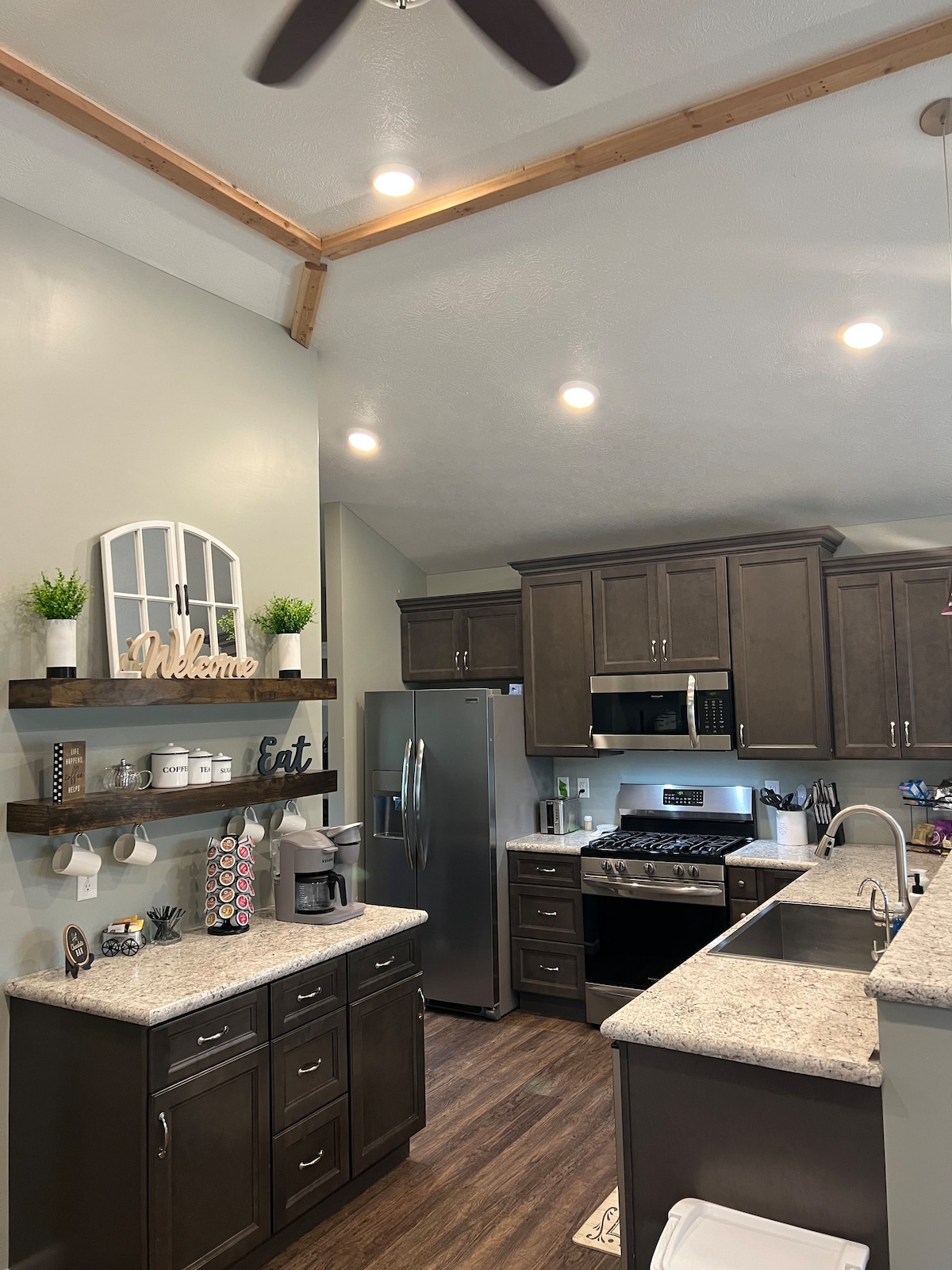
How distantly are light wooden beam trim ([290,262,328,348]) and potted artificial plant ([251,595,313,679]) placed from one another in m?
1.14

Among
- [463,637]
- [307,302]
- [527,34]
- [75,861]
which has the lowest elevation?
[75,861]

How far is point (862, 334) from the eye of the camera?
11.6 feet

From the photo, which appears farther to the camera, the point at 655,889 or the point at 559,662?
the point at 559,662

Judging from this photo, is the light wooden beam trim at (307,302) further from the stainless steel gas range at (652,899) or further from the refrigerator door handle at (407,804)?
the stainless steel gas range at (652,899)

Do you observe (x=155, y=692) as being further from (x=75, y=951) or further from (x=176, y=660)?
(x=75, y=951)

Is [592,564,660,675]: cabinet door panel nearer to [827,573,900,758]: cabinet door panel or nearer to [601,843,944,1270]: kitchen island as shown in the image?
[827,573,900,758]: cabinet door panel

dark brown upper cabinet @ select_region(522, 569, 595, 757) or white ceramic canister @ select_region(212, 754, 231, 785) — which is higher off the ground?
dark brown upper cabinet @ select_region(522, 569, 595, 757)

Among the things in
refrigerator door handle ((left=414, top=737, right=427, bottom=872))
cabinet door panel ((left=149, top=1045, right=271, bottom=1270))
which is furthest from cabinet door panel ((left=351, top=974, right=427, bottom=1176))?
refrigerator door handle ((left=414, top=737, right=427, bottom=872))

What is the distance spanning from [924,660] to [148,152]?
147 inches

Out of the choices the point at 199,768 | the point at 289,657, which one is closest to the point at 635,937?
the point at 289,657

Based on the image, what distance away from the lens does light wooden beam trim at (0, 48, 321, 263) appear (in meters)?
2.48

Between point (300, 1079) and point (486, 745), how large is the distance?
2229 mm

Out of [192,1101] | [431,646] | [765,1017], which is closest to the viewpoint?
[765,1017]

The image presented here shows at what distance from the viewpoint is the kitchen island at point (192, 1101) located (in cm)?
238
